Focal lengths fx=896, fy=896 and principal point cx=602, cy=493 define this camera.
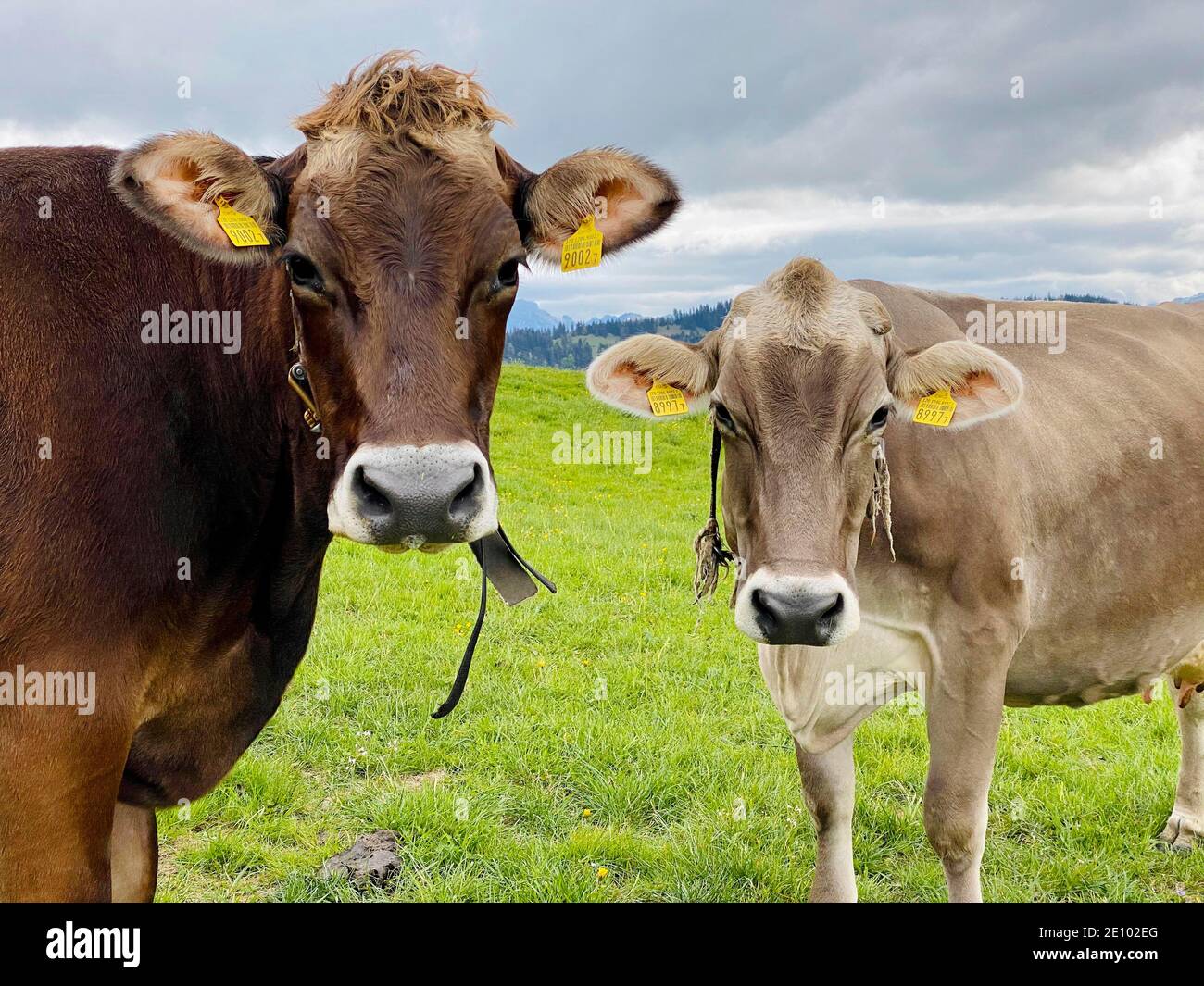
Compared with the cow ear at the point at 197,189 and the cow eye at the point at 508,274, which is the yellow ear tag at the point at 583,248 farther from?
the cow ear at the point at 197,189

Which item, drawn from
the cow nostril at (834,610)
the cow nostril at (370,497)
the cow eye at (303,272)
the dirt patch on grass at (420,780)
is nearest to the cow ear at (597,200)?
the cow eye at (303,272)

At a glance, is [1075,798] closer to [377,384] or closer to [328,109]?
[377,384]

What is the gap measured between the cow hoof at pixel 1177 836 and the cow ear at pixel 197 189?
17.8ft

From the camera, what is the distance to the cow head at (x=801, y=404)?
9.98 feet

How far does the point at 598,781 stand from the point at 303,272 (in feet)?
11.9

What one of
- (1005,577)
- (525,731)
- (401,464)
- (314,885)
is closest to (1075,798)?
(1005,577)

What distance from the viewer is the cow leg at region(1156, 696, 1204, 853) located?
500 cm

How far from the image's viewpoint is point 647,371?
12.0 ft

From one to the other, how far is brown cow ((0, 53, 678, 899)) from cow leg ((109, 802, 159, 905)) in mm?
343

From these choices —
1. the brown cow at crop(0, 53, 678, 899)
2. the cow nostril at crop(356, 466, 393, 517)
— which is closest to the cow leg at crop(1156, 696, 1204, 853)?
the brown cow at crop(0, 53, 678, 899)

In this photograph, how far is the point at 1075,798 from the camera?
529cm

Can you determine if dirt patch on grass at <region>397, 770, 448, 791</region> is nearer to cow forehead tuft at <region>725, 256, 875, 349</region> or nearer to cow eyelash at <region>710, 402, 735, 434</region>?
cow eyelash at <region>710, 402, 735, 434</region>

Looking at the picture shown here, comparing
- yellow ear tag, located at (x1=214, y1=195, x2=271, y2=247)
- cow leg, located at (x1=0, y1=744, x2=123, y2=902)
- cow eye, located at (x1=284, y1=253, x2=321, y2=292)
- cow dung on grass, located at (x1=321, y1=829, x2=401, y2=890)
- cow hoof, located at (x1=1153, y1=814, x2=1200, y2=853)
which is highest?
yellow ear tag, located at (x1=214, y1=195, x2=271, y2=247)

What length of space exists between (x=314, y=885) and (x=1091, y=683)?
387 cm
